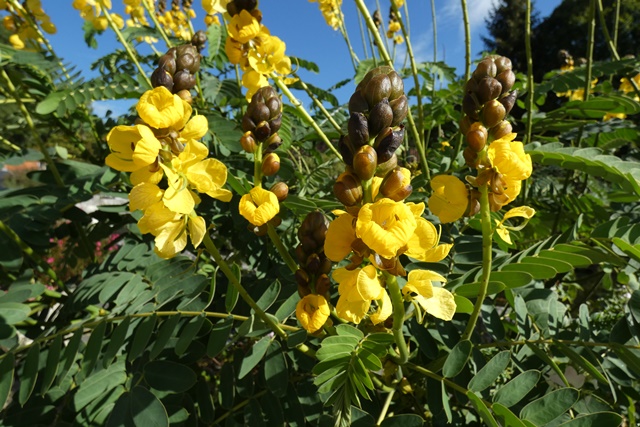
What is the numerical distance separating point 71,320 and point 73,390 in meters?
0.45

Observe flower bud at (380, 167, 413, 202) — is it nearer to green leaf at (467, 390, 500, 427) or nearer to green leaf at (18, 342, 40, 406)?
green leaf at (467, 390, 500, 427)

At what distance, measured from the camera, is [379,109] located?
0.58 metres

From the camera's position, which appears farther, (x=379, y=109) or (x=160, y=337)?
(x=160, y=337)

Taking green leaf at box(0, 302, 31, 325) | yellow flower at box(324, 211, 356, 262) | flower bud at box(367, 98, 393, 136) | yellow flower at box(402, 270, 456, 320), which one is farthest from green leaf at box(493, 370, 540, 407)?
green leaf at box(0, 302, 31, 325)

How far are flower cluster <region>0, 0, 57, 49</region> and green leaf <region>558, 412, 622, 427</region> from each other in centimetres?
270

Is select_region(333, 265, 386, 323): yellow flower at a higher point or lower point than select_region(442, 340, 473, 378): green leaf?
higher

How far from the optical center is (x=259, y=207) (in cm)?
79

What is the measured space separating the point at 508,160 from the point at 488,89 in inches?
4.8

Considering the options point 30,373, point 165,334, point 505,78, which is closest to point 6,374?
point 30,373

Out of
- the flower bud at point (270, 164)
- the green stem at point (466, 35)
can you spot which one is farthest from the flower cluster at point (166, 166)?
the green stem at point (466, 35)

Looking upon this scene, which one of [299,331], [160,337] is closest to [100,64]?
[160,337]

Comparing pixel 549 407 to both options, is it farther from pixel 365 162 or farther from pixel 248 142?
pixel 248 142

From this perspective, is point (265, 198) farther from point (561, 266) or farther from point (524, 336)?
point (524, 336)

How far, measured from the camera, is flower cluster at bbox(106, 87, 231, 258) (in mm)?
733
